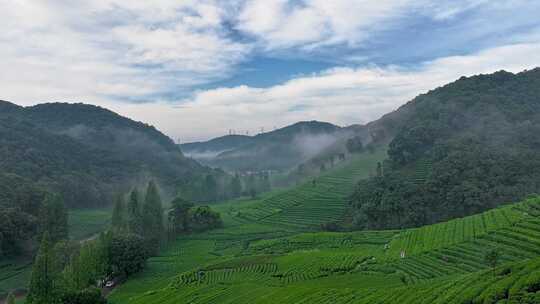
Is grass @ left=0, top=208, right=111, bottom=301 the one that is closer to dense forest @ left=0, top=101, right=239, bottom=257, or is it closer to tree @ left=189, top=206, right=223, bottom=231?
dense forest @ left=0, top=101, right=239, bottom=257

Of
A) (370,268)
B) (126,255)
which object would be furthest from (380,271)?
(126,255)

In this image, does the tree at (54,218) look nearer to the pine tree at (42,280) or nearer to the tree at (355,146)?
the pine tree at (42,280)

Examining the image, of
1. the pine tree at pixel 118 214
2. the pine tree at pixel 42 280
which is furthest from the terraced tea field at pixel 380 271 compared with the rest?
the pine tree at pixel 118 214

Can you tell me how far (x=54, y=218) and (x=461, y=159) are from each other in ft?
256

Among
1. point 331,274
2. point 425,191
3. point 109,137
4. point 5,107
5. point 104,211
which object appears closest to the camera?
point 331,274

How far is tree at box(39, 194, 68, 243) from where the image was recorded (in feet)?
212

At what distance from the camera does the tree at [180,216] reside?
86.2 meters

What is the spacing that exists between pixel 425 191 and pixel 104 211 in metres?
82.5

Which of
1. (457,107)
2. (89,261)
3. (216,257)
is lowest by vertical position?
(216,257)

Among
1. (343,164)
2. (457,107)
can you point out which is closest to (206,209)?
(343,164)

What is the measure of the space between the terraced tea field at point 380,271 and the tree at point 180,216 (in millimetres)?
23176

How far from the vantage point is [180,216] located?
8650 centimetres

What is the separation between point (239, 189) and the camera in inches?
5605

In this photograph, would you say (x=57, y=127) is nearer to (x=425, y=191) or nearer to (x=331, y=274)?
(x=425, y=191)
